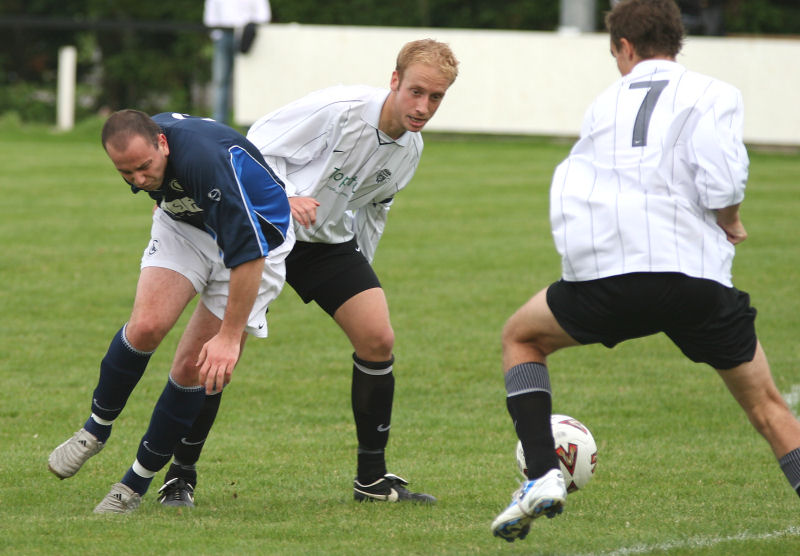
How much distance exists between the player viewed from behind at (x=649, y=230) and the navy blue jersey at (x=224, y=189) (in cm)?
108

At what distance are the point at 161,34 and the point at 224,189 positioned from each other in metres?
28.2

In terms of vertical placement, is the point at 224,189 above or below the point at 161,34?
above

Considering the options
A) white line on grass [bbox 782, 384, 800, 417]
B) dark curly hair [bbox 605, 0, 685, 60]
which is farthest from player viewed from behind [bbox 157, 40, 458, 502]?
white line on grass [bbox 782, 384, 800, 417]

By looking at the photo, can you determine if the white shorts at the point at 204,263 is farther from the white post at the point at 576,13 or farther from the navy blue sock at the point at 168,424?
the white post at the point at 576,13

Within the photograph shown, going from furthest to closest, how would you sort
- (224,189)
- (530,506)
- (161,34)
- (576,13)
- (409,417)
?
(161,34) → (576,13) → (409,417) → (224,189) → (530,506)

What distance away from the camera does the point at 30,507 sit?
4816 mm

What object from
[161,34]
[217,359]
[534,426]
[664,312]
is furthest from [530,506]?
[161,34]

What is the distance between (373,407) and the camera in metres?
5.14

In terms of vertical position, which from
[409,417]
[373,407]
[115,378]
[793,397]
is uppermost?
[115,378]

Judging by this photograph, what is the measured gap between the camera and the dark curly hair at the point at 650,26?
4016 millimetres

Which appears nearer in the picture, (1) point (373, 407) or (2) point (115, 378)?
(2) point (115, 378)

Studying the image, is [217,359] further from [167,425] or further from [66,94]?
[66,94]

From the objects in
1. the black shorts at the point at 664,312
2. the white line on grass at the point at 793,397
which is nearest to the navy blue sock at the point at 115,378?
the black shorts at the point at 664,312

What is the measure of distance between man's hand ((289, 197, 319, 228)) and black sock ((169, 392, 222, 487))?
2.70 ft
